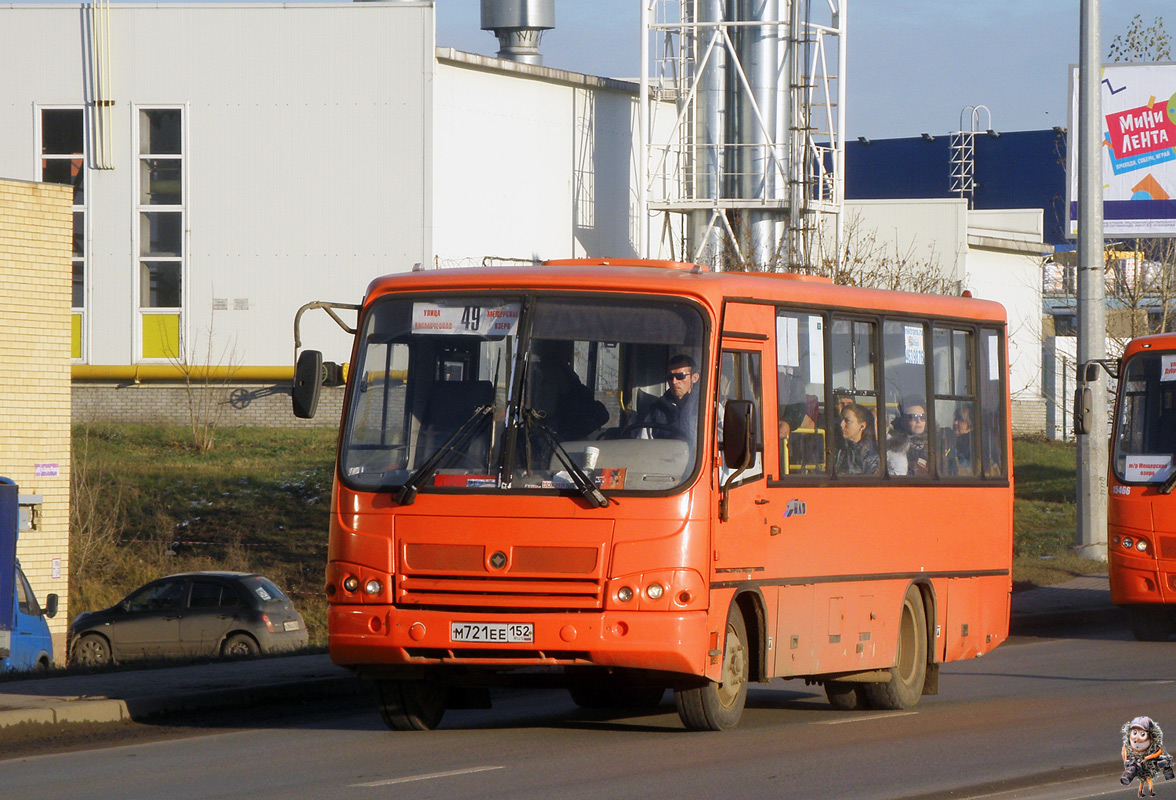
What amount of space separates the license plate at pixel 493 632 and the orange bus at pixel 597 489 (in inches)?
0.5

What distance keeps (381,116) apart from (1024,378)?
25033mm

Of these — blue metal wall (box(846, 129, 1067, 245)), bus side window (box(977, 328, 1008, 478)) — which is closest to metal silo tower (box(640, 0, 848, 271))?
bus side window (box(977, 328, 1008, 478))

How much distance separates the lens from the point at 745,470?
11094 millimetres

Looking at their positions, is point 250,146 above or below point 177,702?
above

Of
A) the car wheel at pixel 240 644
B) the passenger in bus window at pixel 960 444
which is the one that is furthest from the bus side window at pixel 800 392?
the car wheel at pixel 240 644

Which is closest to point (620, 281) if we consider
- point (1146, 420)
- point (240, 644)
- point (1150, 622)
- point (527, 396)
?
point (527, 396)

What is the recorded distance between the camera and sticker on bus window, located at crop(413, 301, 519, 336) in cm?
1104

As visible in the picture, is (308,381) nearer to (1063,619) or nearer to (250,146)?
(1063,619)

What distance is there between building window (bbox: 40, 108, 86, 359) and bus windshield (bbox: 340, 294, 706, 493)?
37.4m

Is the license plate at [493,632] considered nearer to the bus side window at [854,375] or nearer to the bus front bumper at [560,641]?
the bus front bumper at [560,641]

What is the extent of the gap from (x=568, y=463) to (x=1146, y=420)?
441 inches

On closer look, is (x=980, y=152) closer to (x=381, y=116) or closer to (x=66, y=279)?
(x=381, y=116)

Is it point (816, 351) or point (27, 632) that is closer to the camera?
point (816, 351)

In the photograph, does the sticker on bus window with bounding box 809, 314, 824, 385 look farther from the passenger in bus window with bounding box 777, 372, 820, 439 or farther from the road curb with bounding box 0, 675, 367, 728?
the road curb with bounding box 0, 675, 367, 728
